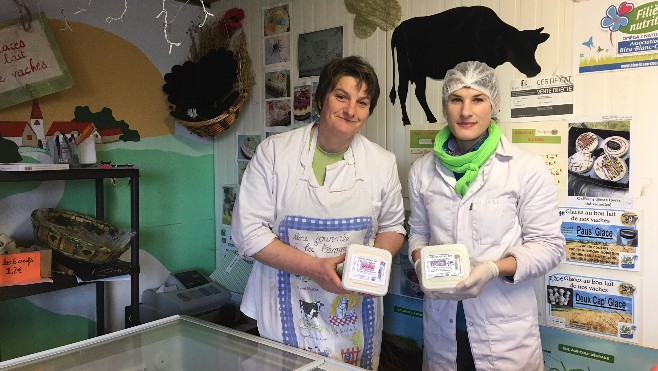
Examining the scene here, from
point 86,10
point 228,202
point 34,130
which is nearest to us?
point 34,130

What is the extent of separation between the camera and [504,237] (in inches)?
60.2

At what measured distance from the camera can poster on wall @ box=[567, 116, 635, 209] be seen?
160cm

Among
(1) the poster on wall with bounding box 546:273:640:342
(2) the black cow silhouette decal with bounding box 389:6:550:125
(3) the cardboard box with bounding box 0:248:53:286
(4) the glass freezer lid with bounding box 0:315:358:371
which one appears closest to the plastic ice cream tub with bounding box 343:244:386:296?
(4) the glass freezer lid with bounding box 0:315:358:371

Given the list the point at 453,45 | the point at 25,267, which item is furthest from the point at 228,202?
the point at 453,45

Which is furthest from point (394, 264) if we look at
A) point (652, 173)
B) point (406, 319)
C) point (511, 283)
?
point (652, 173)

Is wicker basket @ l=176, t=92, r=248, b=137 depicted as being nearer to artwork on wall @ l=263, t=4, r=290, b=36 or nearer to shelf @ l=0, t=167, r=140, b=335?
artwork on wall @ l=263, t=4, r=290, b=36

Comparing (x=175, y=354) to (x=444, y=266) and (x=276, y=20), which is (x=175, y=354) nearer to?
(x=444, y=266)

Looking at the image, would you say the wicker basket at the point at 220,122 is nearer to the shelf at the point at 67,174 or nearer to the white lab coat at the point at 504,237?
the shelf at the point at 67,174

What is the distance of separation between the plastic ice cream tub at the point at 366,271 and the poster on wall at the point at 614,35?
38.6 inches

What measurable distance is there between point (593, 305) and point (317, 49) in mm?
1594

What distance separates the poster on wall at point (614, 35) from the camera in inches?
60.9

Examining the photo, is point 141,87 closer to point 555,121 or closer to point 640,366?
point 555,121

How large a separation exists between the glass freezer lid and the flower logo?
1.37 meters

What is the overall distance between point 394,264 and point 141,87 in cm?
156
